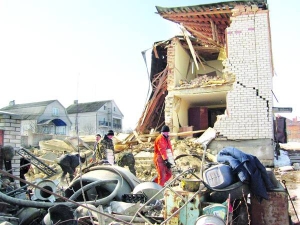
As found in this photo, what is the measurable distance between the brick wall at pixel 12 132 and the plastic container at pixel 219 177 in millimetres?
4533

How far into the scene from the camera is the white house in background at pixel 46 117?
41250 mm

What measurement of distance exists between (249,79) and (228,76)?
0.79m

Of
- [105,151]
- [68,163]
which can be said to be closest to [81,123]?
[68,163]

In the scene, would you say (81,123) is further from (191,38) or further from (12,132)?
(191,38)

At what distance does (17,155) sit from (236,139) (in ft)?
24.4

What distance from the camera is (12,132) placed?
6.54 metres

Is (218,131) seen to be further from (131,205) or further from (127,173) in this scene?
(131,205)

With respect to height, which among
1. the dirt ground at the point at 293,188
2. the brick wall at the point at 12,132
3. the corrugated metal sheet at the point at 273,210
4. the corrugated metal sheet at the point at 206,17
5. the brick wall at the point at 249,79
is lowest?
the dirt ground at the point at 293,188

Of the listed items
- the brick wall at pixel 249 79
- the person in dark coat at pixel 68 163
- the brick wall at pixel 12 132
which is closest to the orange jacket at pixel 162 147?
the person in dark coat at pixel 68 163

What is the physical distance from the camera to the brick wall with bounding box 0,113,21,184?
642 centimetres

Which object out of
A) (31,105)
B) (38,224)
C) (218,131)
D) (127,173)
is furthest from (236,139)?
(31,105)

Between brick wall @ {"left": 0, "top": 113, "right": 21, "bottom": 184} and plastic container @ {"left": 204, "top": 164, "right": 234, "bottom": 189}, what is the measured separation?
453cm

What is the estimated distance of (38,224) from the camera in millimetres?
Answer: 4539

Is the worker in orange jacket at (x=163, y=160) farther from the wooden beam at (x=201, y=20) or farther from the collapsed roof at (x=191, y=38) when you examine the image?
the wooden beam at (x=201, y=20)
